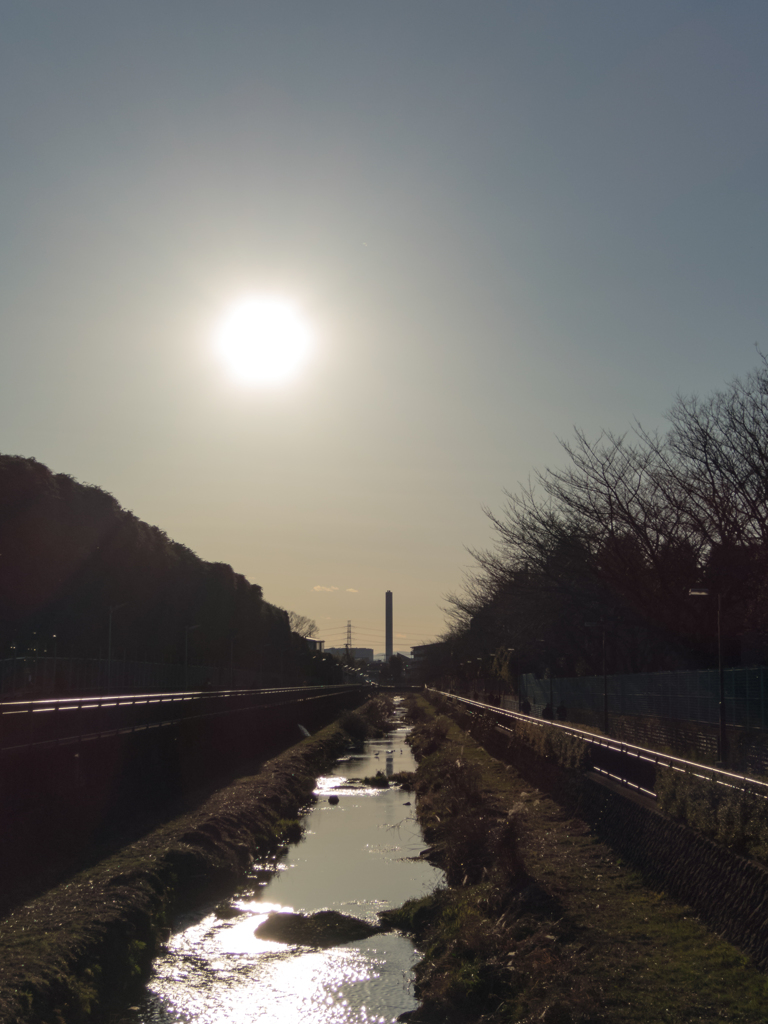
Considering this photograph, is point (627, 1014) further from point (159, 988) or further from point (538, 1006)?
point (159, 988)

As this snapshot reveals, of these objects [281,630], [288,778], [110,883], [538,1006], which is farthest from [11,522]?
[281,630]

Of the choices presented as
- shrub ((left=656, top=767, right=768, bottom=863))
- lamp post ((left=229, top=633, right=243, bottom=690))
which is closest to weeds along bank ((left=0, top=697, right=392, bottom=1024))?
shrub ((left=656, top=767, right=768, bottom=863))

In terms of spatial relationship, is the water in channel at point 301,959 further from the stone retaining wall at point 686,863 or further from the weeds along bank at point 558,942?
the stone retaining wall at point 686,863

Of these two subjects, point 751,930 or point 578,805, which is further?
point 578,805

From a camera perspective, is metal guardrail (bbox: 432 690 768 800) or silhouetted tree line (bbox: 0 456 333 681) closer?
metal guardrail (bbox: 432 690 768 800)

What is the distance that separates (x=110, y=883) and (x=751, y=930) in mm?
11135

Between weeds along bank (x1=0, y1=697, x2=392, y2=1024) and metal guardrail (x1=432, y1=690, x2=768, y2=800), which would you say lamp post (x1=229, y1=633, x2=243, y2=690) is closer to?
weeds along bank (x1=0, y1=697, x2=392, y2=1024)

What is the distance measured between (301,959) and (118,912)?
3.20m

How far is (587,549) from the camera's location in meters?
39.8

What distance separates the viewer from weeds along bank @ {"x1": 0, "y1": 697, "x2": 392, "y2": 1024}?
11391 millimetres

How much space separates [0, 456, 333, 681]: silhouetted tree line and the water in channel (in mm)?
29697

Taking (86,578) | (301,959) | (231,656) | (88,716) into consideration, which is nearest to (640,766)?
(301,959)

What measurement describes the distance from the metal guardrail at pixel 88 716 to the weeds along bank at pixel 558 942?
881 cm

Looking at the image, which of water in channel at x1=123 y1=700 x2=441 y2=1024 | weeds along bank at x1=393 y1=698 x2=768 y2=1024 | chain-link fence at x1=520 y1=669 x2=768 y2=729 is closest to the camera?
weeds along bank at x1=393 y1=698 x2=768 y2=1024
